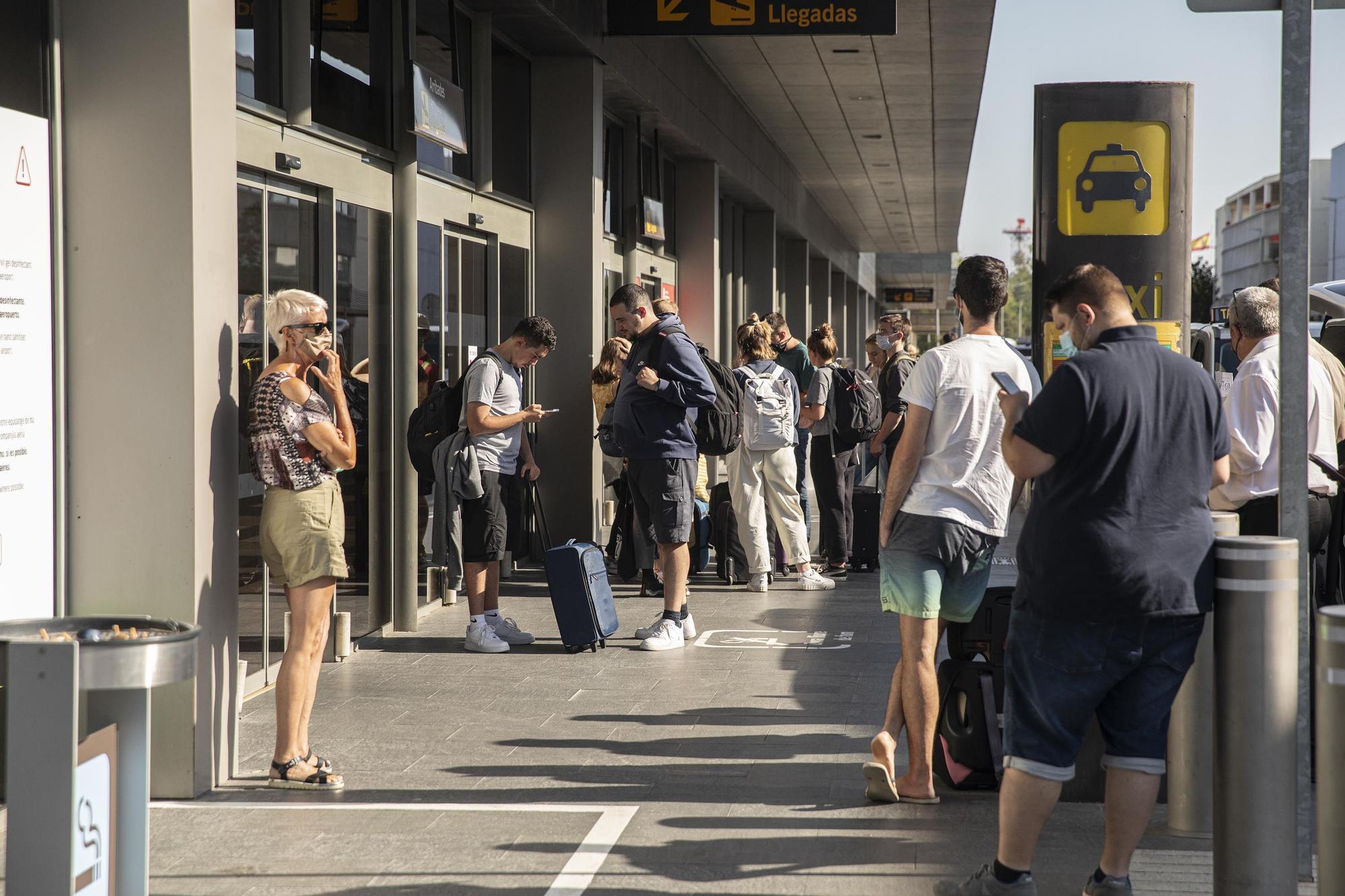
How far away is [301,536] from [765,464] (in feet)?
18.1

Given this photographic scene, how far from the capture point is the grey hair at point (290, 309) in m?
5.35

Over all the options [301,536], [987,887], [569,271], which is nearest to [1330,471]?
[987,887]

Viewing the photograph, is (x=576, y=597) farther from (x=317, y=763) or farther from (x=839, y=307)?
(x=839, y=307)

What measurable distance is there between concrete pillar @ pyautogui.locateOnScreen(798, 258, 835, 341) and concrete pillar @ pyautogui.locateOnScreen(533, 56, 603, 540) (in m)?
19.8

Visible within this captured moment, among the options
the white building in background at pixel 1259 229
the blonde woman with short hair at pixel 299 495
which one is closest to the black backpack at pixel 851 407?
the blonde woman with short hair at pixel 299 495

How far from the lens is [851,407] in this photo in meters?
11.1

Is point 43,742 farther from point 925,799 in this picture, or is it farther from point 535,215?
point 535,215

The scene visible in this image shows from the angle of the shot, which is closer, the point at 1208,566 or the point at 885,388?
the point at 1208,566

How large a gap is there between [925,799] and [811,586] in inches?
213

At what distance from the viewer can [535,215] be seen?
11742 mm

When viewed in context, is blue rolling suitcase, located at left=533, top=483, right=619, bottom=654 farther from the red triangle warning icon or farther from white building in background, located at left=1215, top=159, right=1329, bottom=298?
white building in background, located at left=1215, top=159, right=1329, bottom=298

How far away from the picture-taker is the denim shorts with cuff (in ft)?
12.8

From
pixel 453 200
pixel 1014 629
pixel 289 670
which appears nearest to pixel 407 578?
pixel 453 200

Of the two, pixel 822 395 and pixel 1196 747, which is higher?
pixel 822 395
